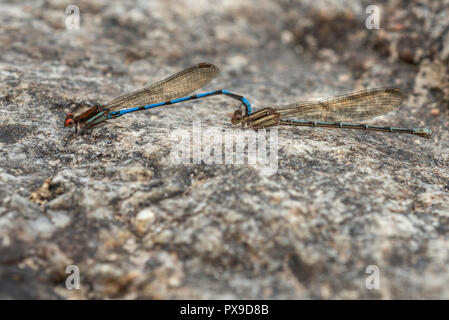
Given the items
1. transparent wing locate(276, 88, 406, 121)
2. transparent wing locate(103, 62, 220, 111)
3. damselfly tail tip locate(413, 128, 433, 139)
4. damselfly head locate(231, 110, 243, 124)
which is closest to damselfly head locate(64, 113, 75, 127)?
transparent wing locate(103, 62, 220, 111)

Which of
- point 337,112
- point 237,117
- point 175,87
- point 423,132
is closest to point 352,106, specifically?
point 337,112

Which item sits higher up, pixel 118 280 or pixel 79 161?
pixel 79 161

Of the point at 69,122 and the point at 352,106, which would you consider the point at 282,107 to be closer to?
the point at 352,106

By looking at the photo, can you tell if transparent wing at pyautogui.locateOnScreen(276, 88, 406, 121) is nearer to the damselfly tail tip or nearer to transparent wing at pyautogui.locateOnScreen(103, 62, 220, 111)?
the damselfly tail tip

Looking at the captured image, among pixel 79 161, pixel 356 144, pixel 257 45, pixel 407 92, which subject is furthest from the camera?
pixel 257 45
